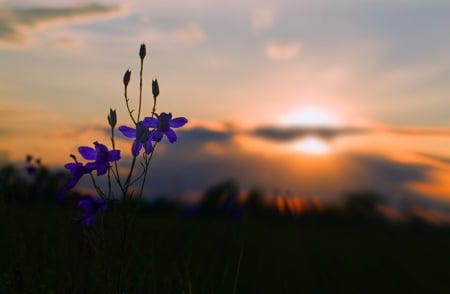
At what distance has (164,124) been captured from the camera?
8.83 feet

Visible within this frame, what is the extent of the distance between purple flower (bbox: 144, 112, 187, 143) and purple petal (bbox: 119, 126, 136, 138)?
99 mm

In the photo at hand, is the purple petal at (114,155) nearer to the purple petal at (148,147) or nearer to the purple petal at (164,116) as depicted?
the purple petal at (148,147)

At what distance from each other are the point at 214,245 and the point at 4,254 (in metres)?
2.45

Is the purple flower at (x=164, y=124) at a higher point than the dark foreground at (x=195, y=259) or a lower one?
higher

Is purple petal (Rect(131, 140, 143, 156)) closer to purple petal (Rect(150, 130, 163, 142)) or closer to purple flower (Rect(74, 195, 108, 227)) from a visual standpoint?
purple petal (Rect(150, 130, 163, 142))

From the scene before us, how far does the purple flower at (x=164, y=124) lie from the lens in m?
2.69

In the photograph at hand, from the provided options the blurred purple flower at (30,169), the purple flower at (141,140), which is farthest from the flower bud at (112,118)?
the blurred purple flower at (30,169)

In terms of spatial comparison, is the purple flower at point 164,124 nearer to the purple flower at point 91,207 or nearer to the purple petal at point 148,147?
the purple petal at point 148,147

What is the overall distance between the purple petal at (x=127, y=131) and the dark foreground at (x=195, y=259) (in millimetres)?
384

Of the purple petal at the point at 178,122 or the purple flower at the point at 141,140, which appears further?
the purple petal at the point at 178,122

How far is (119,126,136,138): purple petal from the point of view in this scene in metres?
2.75

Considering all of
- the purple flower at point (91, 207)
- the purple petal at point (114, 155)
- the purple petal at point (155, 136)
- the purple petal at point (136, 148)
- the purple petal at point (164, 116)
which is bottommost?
the purple flower at point (91, 207)

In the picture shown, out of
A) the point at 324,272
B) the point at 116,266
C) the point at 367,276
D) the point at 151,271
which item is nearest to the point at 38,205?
the point at 151,271

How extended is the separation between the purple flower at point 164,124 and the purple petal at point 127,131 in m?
0.10
